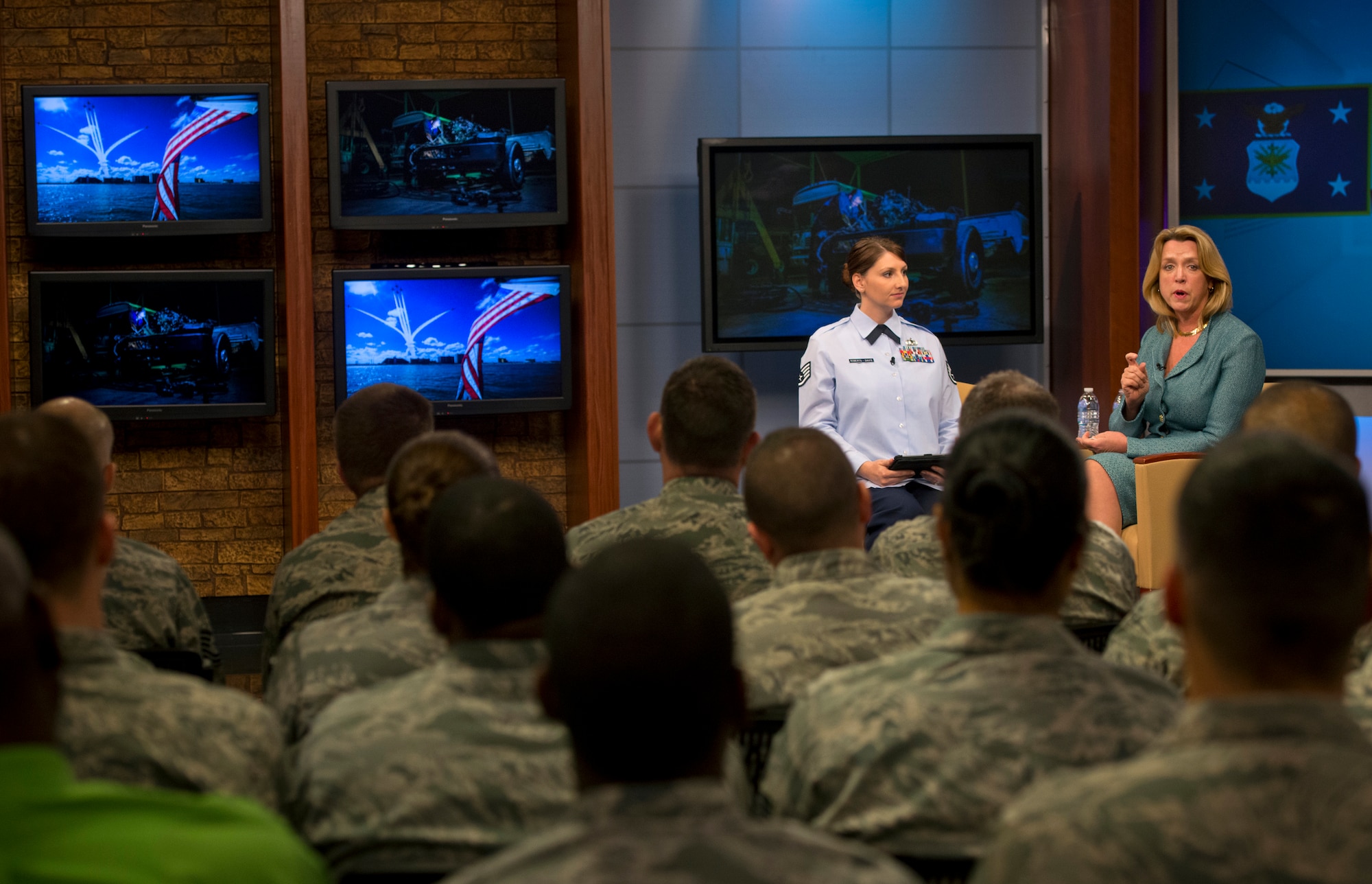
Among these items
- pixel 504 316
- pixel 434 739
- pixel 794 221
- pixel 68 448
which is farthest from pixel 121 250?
pixel 434 739

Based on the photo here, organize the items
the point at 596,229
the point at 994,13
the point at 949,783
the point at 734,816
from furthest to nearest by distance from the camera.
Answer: the point at 994,13
the point at 596,229
the point at 949,783
the point at 734,816

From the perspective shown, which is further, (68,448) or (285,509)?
(285,509)

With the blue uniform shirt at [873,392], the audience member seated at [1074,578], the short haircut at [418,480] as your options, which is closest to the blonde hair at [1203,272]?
the blue uniform shirt at [873,392]

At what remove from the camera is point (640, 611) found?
1.00m

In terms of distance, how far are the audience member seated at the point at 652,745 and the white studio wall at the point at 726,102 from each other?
5020mm

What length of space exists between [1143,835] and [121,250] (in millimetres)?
5574

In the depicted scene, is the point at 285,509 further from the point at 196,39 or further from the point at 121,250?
the point at 196,39

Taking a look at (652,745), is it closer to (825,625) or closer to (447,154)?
(825,625)

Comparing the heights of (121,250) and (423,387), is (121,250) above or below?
above

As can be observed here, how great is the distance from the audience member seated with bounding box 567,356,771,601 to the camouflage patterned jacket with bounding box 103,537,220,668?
0.77 metres

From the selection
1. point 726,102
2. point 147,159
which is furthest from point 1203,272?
point 147,159

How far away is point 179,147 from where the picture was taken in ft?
18.0

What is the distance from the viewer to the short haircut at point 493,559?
1.56m

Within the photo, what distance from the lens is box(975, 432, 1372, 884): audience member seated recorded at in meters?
0.95
